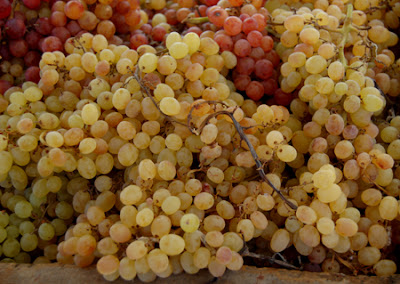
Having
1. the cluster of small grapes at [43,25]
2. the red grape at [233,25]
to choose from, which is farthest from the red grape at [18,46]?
the red grape at [233,25]

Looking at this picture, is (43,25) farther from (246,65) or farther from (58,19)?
(246,65)

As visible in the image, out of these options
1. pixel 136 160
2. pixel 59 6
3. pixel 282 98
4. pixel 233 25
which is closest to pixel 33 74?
pixel 59 6

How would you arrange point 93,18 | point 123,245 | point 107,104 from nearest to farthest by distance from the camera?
point 123,245, point 107,104, point 93,18

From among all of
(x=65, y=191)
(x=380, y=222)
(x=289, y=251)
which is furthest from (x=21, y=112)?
(x=380, y=222)

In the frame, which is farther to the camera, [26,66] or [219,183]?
[26,66]

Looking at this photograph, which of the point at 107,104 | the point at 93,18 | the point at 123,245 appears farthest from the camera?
the point at 93,18

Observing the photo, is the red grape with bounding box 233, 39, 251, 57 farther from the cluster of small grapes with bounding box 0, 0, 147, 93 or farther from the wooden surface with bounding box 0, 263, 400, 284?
the wooden surface with bounding box 0, 263, 400, 284

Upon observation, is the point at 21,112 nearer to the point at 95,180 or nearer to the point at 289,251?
the point at 95,180

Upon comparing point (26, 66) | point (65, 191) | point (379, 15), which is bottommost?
point (65, 191)
